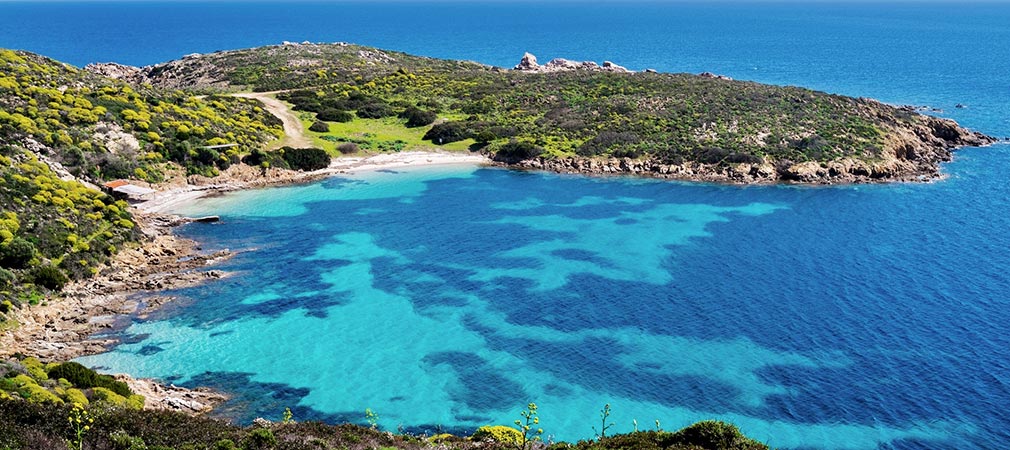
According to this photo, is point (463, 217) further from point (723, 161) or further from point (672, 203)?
point (723, 161)

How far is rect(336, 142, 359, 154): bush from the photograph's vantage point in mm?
92938

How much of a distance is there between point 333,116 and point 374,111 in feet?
22.1

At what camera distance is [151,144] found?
79438mm

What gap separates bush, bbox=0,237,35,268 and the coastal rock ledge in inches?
2152

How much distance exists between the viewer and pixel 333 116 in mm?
102688

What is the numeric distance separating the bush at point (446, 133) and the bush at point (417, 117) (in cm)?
312

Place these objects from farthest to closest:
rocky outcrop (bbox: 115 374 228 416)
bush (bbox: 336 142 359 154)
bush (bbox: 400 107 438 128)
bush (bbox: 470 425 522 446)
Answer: bush (bbox: 400 107 438 128) → bush (bbox: 336 142 359 154) → rocky outcrop (bbox: 115 374 228 416) → bush (bbox: 470 425 522 446)

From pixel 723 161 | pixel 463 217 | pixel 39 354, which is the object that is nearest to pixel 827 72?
pixel 723 161

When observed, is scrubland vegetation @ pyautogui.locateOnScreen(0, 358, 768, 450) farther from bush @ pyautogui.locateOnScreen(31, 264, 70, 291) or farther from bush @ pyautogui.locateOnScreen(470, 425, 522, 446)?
bush @ pyautogui.locateOnScreen(31, 264, 70, 291)

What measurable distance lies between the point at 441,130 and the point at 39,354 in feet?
208

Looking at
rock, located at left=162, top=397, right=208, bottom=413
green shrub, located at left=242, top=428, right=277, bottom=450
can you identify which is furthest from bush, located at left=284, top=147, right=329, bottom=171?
green shrub, located at left=242, top=428, right=277, bottom=450

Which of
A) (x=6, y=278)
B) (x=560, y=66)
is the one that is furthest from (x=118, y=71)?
(x=6, y=278)

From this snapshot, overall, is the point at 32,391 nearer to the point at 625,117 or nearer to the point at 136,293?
the point at 136,293

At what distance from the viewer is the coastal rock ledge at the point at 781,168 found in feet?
286
